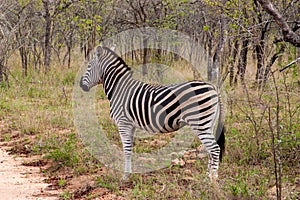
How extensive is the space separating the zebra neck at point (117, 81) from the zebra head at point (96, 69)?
0.13m

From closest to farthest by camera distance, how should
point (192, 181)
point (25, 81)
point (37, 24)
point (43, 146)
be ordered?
1. point (192, 181)
2. point (43, 146)
3. point (25, 81)
4. point (37, 24)

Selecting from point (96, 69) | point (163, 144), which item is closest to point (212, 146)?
point (163, 144)

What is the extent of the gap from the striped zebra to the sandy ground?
1.09 m

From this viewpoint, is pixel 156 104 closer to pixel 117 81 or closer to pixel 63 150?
pixel 117 81

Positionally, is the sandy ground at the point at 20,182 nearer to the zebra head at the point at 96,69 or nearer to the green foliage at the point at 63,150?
the green foliage at the point at 63,150

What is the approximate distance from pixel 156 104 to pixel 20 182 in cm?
211

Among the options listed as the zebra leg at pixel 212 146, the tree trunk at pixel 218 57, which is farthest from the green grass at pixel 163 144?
the tree trunk at pixel 218 57

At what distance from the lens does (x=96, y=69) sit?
20.0 feet

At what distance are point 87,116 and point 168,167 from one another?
319 cm

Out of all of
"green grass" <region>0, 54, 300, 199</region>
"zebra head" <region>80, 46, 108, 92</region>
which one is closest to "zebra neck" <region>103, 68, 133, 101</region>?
"zebra head" <region>80, 46, 108, 92</region>

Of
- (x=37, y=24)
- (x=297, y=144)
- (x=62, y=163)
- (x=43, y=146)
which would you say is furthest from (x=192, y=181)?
(x=37, y=24)

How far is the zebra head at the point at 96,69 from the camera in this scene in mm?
6020

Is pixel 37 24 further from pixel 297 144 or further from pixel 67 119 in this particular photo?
pixel 297 144

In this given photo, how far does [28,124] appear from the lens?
26.8ft
